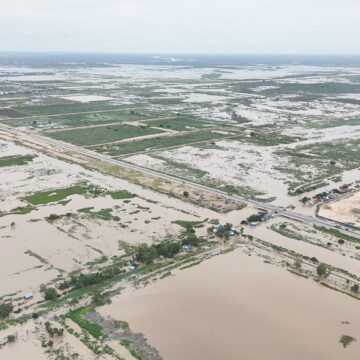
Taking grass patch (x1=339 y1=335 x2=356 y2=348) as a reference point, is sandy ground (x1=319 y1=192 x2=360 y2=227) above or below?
below

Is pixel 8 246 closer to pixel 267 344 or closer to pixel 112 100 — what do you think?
pixel 267 344

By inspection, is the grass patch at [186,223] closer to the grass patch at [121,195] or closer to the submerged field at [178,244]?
the submerged field at [178,244]

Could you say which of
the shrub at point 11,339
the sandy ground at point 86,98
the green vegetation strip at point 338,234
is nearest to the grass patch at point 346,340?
the green vegetation strip at point 338,234

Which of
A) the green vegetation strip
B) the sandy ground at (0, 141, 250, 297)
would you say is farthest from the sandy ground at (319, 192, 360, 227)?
the sandy ground at (0, 141, 250, 297)

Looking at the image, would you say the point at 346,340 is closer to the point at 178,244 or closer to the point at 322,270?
the point at 322,270

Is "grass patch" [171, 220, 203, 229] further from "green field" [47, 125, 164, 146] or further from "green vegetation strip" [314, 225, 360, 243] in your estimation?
"green field" [47, 125, 164, 146]

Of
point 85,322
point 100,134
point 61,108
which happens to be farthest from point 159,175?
point 61,108
